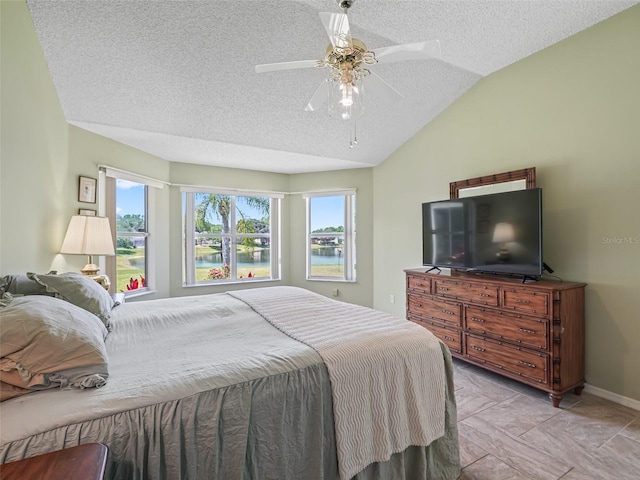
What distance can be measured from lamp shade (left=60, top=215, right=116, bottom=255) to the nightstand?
7.18ft

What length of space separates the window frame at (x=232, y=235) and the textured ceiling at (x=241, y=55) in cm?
109

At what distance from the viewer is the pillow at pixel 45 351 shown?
3.31 feet

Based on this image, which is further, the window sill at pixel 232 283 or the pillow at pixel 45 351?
the window sill at pixel 232 283

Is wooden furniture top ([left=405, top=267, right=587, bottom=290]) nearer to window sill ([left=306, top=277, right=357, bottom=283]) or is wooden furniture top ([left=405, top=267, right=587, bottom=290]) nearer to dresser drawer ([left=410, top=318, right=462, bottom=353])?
dresser drawer ([left=410, top=318, right=462, bottom=353])

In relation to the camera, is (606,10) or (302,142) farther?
(302,142)

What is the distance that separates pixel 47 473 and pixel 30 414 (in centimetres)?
29

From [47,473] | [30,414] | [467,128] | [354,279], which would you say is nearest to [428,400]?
[47,473]

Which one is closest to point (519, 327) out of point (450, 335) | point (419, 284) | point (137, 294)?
point (450, 335)

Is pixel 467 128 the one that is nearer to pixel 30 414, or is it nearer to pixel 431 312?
pixel 431 312

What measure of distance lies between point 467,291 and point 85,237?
11.2 feet

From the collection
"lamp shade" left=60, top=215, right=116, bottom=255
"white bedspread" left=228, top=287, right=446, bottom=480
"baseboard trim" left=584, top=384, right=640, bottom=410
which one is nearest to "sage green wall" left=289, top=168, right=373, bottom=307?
"baseboard trim" left=584, top=384, right=640, bottom=410

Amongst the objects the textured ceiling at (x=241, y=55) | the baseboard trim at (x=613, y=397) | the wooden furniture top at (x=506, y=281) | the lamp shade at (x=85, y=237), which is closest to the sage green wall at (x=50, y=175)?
the lamp shade at (x=85, y=237)

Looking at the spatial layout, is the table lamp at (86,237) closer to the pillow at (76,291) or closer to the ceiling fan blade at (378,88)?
the pillow at (76,291)

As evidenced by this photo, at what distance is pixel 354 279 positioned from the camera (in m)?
5.04
